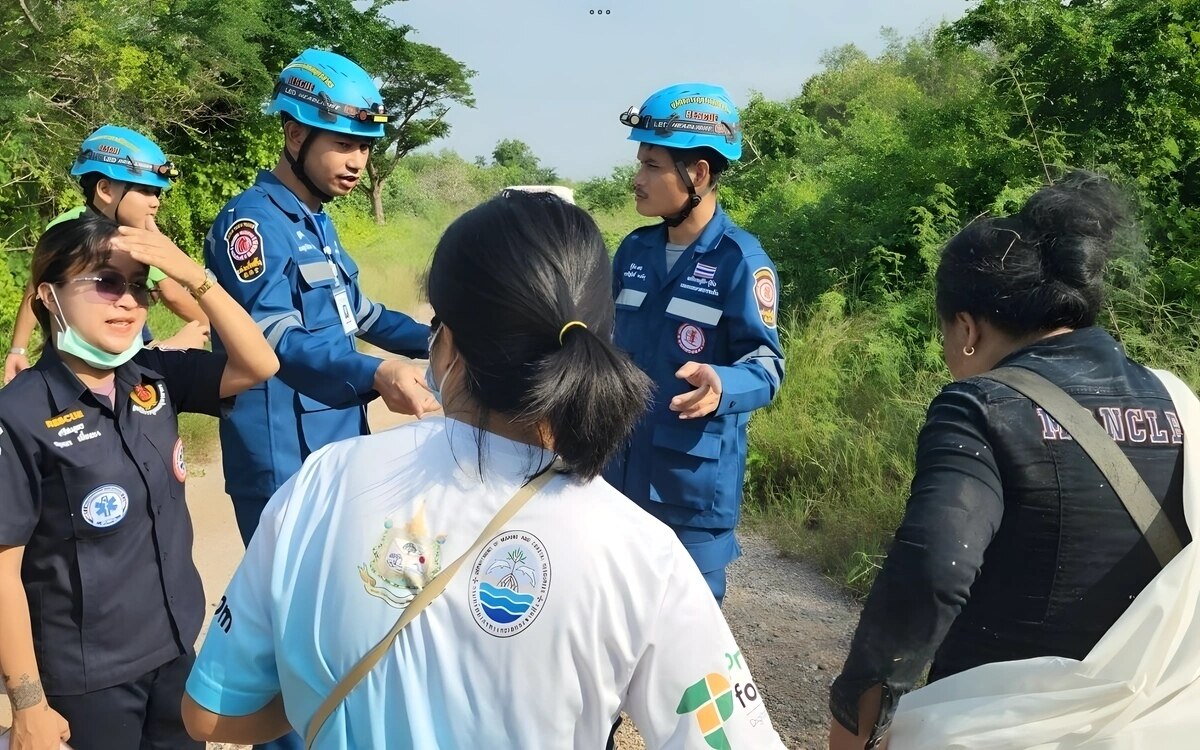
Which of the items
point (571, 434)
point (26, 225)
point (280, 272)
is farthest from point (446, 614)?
point (26, 225)

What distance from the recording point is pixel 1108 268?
72.1 inches

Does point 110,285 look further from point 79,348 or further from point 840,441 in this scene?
point 840,441

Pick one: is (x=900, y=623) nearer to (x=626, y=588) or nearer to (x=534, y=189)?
(x=626, y=588)

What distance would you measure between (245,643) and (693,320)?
2.02 m

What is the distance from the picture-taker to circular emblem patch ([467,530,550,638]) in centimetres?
116

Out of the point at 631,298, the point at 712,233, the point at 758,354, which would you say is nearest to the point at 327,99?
the point at 631,298

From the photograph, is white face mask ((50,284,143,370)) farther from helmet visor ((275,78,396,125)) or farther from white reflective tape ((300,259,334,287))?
helmet visor ((275,78,396,125))

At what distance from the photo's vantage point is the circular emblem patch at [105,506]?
209cm

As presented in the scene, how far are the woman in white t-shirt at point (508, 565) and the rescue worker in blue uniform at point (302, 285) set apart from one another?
1192 mm

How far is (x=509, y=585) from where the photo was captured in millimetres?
1169

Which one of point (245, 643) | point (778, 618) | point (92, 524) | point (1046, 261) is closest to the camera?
point (245, 643)

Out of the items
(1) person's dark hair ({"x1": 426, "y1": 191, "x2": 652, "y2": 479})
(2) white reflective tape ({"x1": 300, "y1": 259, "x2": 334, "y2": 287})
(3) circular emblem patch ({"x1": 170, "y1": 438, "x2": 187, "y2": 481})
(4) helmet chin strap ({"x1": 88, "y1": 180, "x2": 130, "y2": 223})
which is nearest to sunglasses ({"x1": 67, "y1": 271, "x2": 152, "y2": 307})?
(3) circular emblem patch ({"x1": 170, "y1": 438, "x2": 187, "y2": 481})

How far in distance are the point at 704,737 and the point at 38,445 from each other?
1614mm

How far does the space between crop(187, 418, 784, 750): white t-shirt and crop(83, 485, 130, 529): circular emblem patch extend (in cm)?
109
